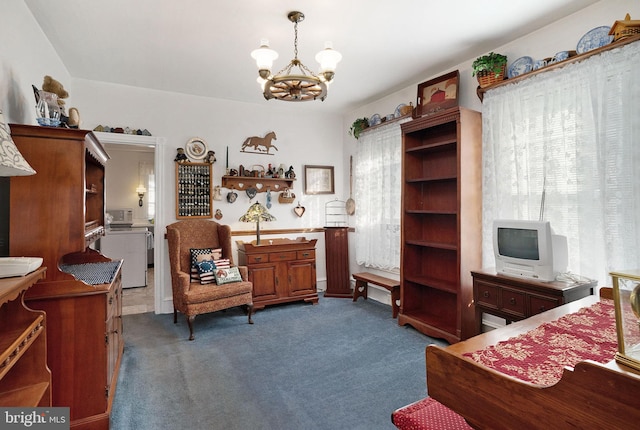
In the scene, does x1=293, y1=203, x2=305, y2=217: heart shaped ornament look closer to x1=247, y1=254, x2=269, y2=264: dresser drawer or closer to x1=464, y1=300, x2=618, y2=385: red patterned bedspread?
x1=247, y1=254, x2=269, y2=264: dresser drawer

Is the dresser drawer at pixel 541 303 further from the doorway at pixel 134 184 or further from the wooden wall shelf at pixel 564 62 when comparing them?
the doorway at pixel 134 184

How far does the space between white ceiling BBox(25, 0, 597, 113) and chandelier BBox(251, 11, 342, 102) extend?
307 mm

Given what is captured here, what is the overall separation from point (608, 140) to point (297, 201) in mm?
3574

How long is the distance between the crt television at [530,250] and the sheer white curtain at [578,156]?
25cm

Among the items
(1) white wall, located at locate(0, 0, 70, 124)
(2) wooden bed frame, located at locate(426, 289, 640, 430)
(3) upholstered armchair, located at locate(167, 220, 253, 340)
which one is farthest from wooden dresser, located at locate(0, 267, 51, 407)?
(3) upholstered armchair, located at locate(167, 220, 253, 340)

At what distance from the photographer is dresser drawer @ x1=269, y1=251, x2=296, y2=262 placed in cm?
430

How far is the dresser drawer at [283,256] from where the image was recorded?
4305mm

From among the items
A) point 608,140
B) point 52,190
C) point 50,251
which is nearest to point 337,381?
point 50,251

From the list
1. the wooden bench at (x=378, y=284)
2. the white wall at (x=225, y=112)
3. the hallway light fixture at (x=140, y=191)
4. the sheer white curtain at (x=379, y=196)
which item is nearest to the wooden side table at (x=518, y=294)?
the wooden bench at (x=378, y=284)

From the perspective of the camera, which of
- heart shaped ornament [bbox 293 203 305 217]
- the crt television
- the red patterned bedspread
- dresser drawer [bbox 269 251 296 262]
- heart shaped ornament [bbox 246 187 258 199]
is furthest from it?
heart shaped ornament [bbox 293 203 305 217]

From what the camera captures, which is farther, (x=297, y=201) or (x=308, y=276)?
(x=297, y=201)

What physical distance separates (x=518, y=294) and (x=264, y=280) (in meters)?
2.82

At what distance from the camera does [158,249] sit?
4.12m

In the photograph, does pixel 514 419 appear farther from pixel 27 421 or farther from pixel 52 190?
pixel 52 190
